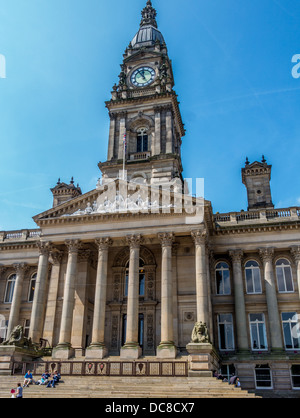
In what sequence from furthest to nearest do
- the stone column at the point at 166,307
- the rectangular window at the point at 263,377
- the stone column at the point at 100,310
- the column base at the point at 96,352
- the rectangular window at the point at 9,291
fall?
the rectangular window at the point at 9,291 → the rectangular window at the point at 263,377 → the stone column at the point at 100,310 → the column base at the point at 96,352 → the stone column at the point at 166,307

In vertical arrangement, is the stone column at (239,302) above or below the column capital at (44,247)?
below

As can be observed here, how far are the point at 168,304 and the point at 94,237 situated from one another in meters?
8.90

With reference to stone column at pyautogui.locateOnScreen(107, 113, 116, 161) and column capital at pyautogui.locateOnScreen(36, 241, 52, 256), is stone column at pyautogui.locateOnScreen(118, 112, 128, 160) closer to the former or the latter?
stone column at pyautogui.locateOnScreen(107, 113, 116, 161)

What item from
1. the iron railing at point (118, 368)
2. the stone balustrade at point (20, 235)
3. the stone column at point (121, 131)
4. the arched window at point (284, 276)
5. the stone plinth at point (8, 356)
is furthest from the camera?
the stone column at point (121, 131)

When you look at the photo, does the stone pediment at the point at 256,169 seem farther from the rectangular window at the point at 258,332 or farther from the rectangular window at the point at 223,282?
the rectangular window at the point at 258,332

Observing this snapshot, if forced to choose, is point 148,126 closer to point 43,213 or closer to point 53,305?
point 43,213

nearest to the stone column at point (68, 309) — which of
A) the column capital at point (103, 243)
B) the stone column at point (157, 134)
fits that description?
the column capital at point (103, 243)

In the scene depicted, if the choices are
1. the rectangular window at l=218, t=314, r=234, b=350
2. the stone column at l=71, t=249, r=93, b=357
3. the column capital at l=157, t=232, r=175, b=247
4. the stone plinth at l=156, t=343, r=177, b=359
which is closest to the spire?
the stone column at l=71, t=249, r=93, b=357

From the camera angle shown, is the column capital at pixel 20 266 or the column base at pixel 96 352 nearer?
the column base at pixel 96 352

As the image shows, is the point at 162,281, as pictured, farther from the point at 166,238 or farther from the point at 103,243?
the point at 103,243

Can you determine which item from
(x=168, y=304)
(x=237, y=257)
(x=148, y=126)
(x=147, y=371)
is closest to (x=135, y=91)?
(x=148, y=126)

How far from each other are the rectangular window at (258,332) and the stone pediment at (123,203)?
1154cm

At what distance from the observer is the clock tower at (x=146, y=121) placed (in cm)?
4725

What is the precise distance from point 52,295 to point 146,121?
24503 millimetres
